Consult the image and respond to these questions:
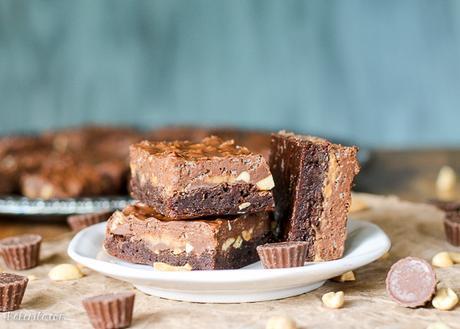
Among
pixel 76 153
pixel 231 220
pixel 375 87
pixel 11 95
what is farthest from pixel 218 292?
pixel 11 95

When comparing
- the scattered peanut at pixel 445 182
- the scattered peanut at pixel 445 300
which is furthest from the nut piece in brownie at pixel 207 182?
the scattered peanut at pixel 445 182

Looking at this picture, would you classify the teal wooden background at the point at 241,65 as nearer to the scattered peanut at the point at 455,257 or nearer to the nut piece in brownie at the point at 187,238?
the scattered peanut at the point at 455,257

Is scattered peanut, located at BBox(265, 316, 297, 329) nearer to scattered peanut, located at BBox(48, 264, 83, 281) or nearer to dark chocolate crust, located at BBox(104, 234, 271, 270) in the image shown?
dark chocolate crust, located at BBox(104, 234, 271, 270)

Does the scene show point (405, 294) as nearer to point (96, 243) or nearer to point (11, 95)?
point (96, 243)

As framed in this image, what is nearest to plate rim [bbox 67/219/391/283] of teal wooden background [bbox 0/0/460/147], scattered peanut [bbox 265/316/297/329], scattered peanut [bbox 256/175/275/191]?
scattered peanut [bbox 265/316/297/329]

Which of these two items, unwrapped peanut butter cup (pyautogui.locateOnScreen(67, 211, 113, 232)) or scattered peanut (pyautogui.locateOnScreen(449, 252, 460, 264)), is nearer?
scattered peanut (pyautogui.locateOnScreen(449, 252, 460, 264))

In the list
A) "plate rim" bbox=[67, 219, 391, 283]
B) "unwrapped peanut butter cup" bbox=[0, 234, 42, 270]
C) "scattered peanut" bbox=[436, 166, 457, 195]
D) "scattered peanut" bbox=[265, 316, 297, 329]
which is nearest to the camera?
"scattered peanut" bbox=[265, 316, 297, 329]

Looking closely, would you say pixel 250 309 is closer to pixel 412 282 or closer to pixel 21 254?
pixel 412 282

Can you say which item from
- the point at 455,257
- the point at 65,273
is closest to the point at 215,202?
the point at 65,273
